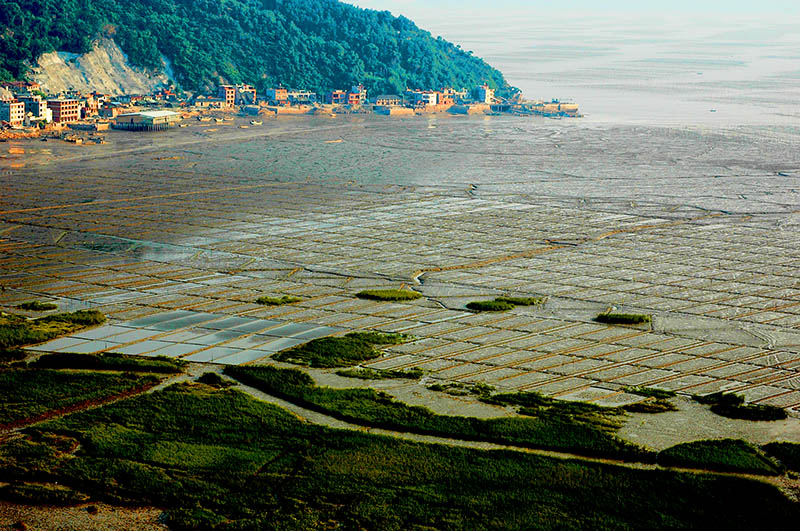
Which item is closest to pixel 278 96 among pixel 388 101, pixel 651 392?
pixel 388 101

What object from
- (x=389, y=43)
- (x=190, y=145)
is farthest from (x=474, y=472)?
(x=389, y=43)

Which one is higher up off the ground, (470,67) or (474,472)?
(470,67)

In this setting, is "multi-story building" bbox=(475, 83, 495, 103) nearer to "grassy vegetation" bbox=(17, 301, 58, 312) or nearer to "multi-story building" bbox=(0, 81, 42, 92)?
"multi-story building" bbox=(0, 81, 42, 92)

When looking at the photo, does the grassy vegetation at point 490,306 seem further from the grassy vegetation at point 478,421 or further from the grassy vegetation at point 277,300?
the grassy vegetation at point 478,421

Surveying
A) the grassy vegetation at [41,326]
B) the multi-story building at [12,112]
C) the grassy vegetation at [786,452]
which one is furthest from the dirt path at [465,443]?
the multi-story building at [12,112]

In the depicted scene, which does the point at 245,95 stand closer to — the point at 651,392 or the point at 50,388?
the point at 50,388

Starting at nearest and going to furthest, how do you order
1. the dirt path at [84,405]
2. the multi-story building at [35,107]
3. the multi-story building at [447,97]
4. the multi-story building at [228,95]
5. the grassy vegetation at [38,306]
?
the dirt path at [84,405]
the grassy vegetation at [38,306]
the multi-story building at [35,107]
the multi-story building at [228,95]
the multi-story building at [447,97]

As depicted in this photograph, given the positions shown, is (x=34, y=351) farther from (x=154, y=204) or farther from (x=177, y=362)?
(x=154, y=204)
